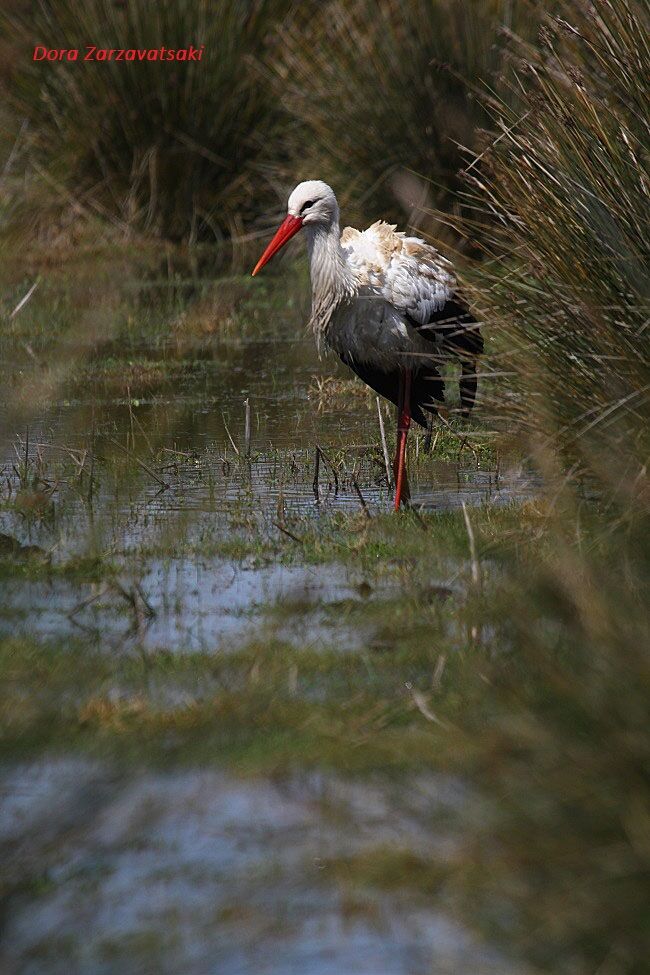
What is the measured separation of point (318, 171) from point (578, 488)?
29.1ft

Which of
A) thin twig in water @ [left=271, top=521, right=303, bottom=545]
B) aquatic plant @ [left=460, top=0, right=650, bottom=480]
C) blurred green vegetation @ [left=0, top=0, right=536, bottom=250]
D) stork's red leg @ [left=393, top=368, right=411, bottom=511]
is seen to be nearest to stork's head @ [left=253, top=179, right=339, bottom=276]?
stork's red leg @ [left=393, top=368, right=411, bottom=511]

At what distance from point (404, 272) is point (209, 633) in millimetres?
2827

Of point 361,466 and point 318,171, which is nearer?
point 361,466

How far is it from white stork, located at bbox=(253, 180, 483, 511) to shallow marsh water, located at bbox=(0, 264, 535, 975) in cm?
38

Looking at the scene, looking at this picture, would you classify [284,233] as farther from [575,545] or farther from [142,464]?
[575,545]

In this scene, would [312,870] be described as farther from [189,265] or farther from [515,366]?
[189,265]

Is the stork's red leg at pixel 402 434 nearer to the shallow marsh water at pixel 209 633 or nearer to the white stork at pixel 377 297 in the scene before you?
the white stork at pixel 377 297

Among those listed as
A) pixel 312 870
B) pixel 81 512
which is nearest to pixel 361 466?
pixel 81 512

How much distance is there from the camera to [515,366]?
554 centimetres

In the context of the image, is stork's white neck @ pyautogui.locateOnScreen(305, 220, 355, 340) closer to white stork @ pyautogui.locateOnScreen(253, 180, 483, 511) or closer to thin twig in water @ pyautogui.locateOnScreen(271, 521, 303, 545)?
white stork @ pyautogui.locateOnScreen(253, 180, 483, 511)

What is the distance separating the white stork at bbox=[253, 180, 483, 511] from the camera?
7430 mm

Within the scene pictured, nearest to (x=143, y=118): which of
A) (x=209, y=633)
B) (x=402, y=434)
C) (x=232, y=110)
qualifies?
(x=232, y=110)

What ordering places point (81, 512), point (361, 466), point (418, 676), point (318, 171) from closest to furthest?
point (418, 676)
point (81, 512)
point (361, 466)
point (318, 171)

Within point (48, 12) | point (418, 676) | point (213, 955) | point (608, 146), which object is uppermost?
point (48, 12)
